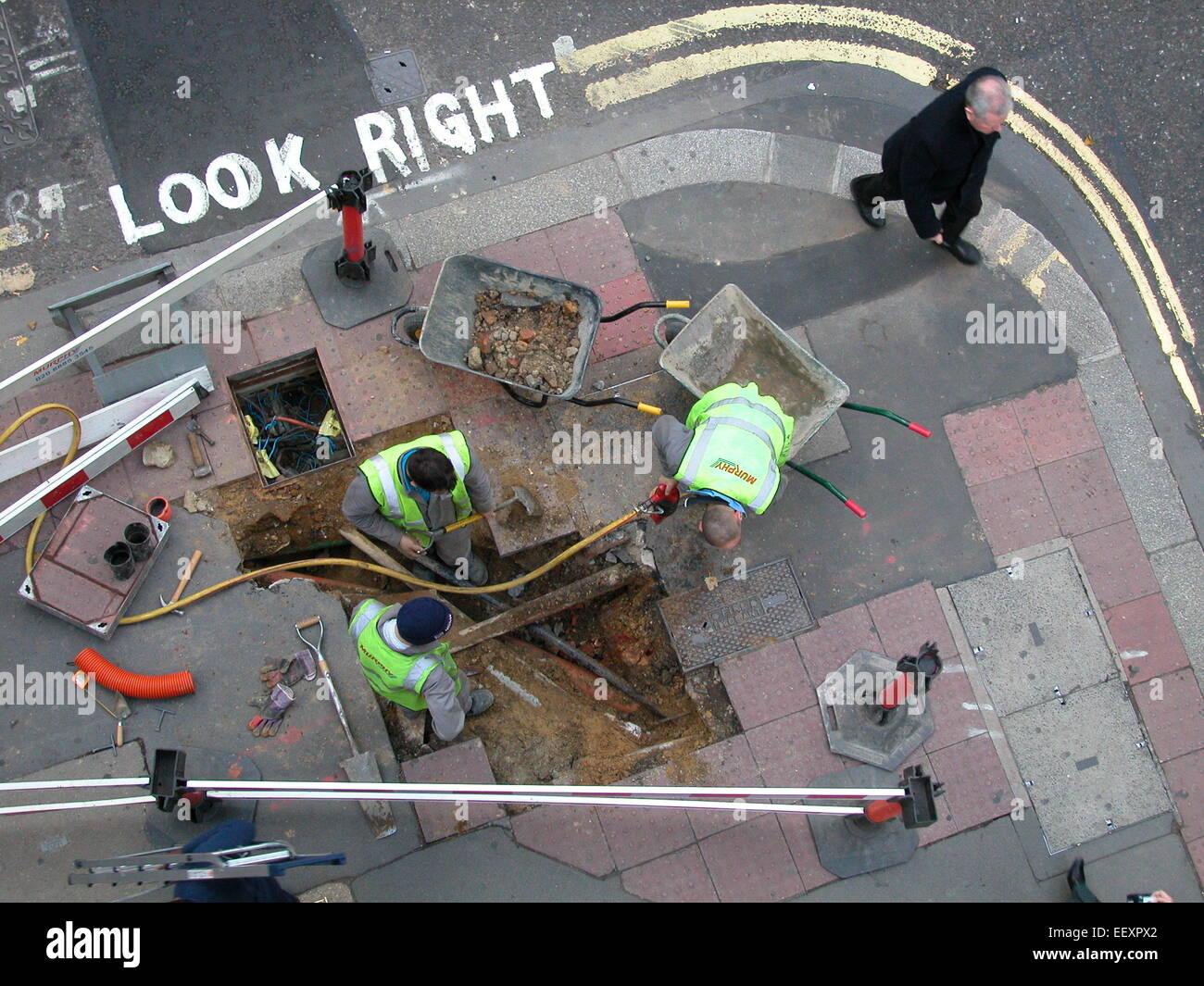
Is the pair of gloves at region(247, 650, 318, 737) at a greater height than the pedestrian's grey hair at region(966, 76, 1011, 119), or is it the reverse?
the pedestrian's grey hair at region(966, 76, 1011, 119)

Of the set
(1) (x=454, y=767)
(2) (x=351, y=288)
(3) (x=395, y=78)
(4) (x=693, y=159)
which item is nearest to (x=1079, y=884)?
(1) (x=454, y=767)

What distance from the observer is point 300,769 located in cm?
640

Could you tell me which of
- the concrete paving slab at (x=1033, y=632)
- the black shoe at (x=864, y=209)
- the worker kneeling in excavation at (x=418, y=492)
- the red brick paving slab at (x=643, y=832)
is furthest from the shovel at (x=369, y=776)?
the black shoe at (x=864, y=209)

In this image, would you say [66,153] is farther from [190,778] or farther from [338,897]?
[338,897]

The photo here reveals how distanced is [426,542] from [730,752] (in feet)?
9.10

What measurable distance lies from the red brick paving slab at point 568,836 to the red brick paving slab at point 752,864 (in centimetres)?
76

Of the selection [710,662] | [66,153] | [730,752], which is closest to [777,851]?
[730,752]

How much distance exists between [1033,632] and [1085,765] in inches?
41.8

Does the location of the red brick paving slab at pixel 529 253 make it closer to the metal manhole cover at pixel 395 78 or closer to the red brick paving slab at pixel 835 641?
the metal manhole cover at pixel 395 78

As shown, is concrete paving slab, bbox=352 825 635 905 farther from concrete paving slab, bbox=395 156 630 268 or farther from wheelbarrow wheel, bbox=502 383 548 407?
concrete paving slab, bbox=395 156 630 268

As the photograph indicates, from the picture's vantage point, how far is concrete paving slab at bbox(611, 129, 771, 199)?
292 inches

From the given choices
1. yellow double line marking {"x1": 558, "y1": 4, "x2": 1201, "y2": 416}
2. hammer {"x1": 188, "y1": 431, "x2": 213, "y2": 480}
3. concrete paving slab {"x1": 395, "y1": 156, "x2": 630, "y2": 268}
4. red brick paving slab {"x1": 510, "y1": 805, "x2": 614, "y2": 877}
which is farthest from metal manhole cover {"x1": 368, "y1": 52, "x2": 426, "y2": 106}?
red brick paving slab {"x1": 510, "y1": 805, "x2": 614, "y2": 877}

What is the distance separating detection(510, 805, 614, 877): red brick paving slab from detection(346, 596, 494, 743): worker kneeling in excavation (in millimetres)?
1081

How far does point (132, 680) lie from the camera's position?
626cm
